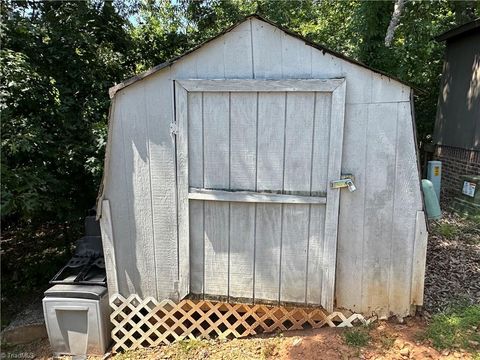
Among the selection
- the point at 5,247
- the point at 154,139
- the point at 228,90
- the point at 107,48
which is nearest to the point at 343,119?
the point at 228,90

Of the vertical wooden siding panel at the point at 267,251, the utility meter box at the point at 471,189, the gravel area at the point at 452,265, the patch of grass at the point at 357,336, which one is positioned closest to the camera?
the patch of grass at the point at 357,336

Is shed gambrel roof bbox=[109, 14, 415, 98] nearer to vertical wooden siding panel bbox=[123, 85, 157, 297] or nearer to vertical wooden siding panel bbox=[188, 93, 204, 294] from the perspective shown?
vertical wooden siding panel bbox=[123, 85, 157, 297]

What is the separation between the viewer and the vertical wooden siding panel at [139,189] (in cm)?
291

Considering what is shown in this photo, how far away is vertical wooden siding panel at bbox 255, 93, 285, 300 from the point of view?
9.11ft

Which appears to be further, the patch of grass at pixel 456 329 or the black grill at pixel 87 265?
the black grill at pixel 87 265

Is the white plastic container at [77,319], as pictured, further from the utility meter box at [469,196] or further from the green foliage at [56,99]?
the utility meter box at [469,196]

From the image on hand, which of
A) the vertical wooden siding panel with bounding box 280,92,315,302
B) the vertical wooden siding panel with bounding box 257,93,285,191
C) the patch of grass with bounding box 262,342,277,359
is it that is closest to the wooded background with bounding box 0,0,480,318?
the vertical wooden siding panel with bounding box 280,92,315,302

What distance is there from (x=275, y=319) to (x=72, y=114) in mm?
3225

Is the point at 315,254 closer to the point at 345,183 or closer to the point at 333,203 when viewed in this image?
the point at 333,203

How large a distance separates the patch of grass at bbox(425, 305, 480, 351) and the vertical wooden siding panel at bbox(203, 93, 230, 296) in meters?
1.73

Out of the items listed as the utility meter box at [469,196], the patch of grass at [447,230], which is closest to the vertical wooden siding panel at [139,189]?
the patch of grass at [447,230]

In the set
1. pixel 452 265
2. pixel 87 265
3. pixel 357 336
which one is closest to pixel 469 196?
pixel 452 265

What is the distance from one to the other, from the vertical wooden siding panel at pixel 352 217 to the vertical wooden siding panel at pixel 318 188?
0.15 meters

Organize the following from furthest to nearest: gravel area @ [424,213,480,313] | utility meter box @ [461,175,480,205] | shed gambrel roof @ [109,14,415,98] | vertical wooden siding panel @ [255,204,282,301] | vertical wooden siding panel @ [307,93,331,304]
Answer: utility meter box @ [461,175,480,205] → gravel area @ [424,213,480,313] → vertical wooden siding panel @ [255,204,282,301] → vertical wooden siding panel @ [307,93,331,304] → shed gambrel roof @ [109,14,415,98]
